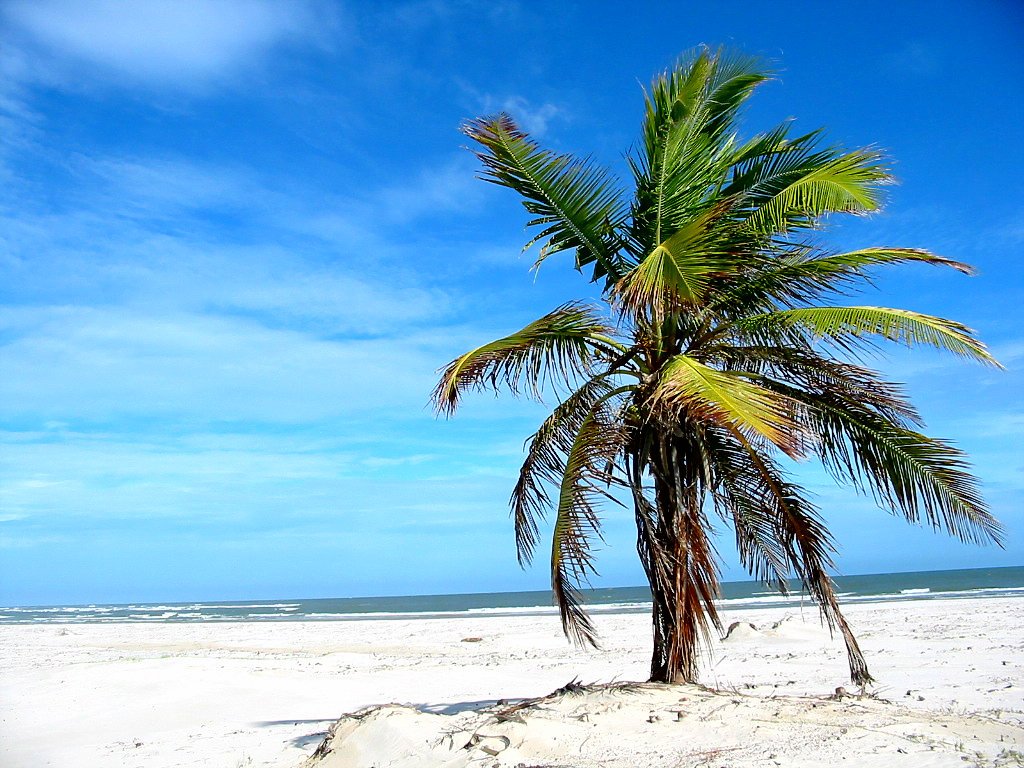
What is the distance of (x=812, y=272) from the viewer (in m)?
6.84

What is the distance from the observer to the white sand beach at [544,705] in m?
5.52

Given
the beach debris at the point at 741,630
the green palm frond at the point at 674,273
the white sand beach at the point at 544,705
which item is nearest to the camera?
the white sand beach at the point at 544,705

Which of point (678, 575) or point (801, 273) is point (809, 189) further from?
point (678, 575)

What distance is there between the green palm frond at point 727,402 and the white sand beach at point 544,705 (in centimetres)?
211

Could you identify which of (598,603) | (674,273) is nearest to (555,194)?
(674,273)

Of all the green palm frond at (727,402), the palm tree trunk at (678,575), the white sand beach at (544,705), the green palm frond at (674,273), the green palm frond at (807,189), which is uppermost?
the green palm frond at (807,189)

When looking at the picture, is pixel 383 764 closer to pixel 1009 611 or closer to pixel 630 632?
pixel 630 632

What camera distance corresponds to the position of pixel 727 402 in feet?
17.9

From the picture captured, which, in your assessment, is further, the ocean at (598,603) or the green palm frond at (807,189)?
the ocean at (598,603)

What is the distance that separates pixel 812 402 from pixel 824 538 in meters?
1.22

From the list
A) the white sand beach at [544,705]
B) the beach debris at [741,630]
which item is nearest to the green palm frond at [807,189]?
the white sand beach at [544,705]

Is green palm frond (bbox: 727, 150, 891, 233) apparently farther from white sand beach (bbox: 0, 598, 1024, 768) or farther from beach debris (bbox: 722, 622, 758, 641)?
beach debris (bbox: 722, 622, 758, 641)

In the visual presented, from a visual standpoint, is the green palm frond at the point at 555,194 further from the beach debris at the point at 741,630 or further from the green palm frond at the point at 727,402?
the beach debris at the point at 741,630

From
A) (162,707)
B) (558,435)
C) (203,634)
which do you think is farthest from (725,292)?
(203,634)
